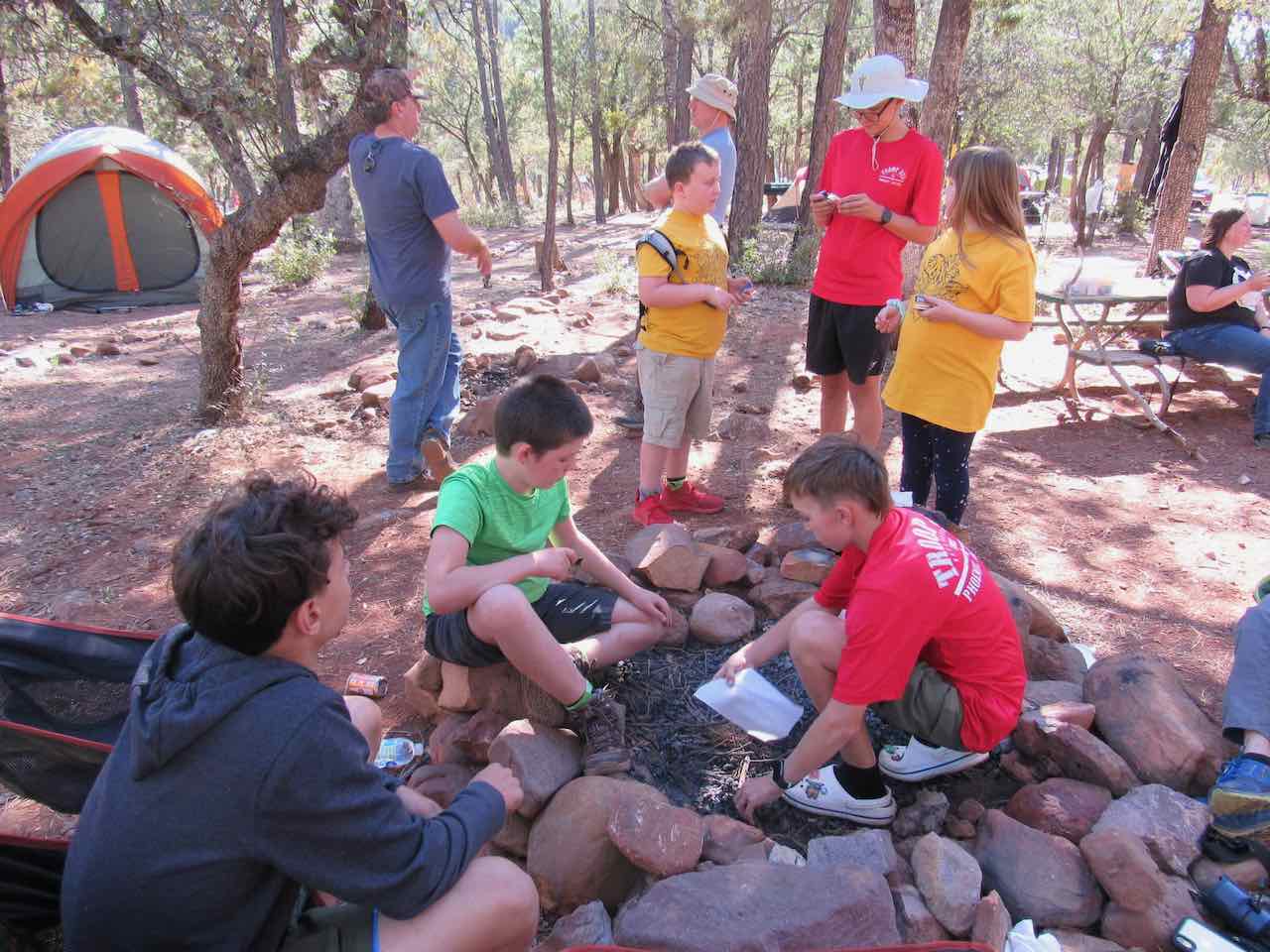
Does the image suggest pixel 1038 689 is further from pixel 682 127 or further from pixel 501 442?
pixel 682 127

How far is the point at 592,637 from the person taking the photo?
253 centimetres

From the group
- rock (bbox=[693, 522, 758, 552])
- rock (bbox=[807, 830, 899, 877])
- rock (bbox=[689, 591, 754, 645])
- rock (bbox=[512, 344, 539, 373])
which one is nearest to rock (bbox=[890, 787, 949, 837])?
rock (bbox=[807, 830, 899, 877])

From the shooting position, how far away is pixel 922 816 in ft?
6.93

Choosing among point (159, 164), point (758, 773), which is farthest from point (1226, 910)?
point (159, 164)

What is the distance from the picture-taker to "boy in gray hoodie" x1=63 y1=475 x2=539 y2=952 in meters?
1.21

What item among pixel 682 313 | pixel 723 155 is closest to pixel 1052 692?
pixel 682 313

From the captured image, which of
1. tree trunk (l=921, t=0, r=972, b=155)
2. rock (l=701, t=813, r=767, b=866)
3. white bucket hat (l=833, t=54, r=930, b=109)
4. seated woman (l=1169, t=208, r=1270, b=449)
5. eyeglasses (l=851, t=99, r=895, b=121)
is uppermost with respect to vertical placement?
tree trunk (l=921, t=0, r=972, b=155)

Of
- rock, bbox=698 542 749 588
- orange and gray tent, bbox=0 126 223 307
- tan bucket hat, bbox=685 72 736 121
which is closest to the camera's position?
rock, bbox=698 542 749 588

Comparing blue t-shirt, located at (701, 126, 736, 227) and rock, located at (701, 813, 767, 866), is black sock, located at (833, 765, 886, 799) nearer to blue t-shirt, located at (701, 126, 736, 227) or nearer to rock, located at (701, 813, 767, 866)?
rock, located at (701, 813, 767, 866)

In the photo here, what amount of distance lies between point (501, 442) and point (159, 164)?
8869 mm

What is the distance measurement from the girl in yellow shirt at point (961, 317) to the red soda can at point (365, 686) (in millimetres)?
2148

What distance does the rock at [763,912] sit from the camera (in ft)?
5.36

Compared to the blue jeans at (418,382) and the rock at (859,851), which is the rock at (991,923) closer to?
the rock at (859,851)

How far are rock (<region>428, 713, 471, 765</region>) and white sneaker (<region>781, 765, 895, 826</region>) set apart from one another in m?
0.94
